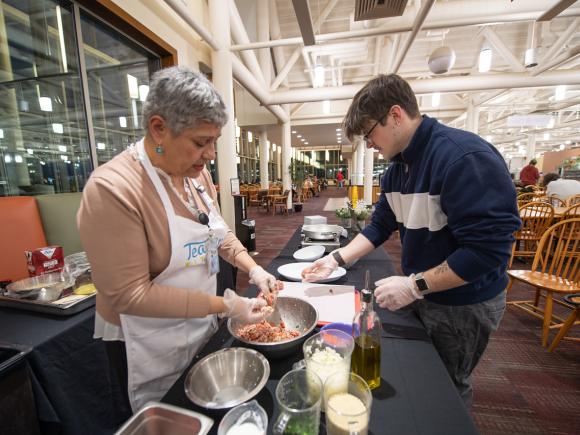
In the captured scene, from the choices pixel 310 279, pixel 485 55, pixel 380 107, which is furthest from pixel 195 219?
pixel 485 55

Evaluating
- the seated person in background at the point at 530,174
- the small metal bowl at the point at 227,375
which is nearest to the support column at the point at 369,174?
the seated person in background at the point at 530,174

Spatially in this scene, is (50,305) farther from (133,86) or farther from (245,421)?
(133,86)

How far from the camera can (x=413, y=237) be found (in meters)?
1.12

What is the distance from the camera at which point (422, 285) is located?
97cm

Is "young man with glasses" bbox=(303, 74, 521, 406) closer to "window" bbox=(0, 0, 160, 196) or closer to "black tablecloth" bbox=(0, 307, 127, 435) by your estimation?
"black tablecloth" bbox=(0, 307, 127, 435)

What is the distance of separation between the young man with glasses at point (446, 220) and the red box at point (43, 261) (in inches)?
80.2

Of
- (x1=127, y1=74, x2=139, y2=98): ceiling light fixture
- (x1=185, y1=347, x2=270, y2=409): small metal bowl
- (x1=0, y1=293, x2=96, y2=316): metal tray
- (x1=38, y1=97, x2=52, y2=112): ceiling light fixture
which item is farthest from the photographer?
(x1=127, y1=74, x2=139, y2=98): ceiling light fixture

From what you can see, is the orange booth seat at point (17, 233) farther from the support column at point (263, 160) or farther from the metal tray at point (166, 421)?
the support column at point (263, 160)

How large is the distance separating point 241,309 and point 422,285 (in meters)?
0.66

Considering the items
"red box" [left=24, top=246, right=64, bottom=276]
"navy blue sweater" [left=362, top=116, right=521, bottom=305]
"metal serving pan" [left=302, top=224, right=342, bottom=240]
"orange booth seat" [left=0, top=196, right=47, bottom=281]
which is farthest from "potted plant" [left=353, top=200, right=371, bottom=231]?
"orange booth seat" [left=0, top=196, right=47, bottom=281]

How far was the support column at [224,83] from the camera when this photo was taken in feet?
12.9

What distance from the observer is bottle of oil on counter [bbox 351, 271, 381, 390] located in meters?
0.75

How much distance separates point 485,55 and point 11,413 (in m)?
6.36

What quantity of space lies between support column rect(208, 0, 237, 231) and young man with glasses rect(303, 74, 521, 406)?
3.05 meters
